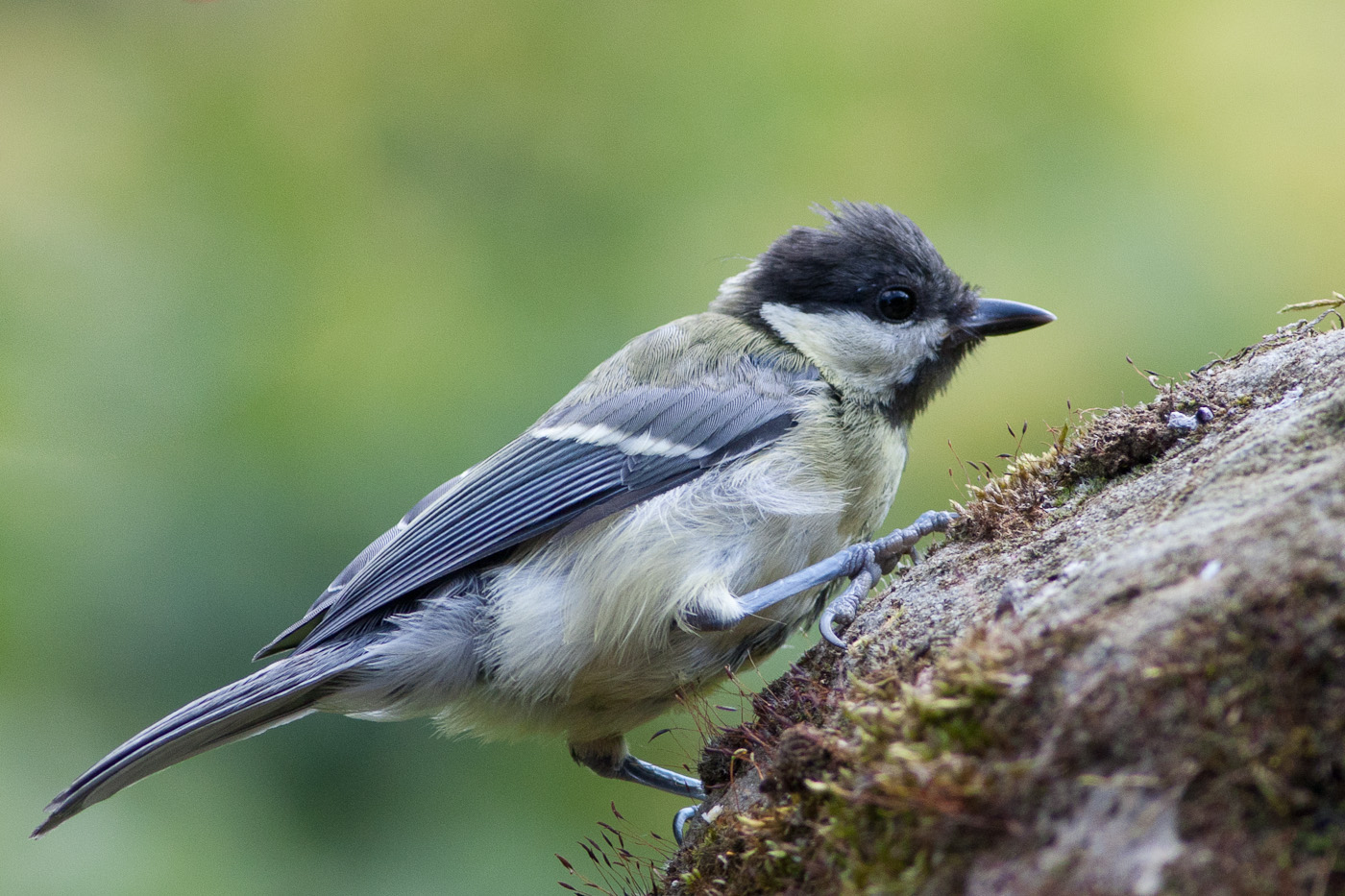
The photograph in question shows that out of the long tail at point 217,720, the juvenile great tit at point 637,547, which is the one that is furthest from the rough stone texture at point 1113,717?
the long tail at point 217,720

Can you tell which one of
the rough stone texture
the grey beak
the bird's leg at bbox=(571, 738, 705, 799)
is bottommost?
the bird's leg at bbox=(571, 738, 705, 799)

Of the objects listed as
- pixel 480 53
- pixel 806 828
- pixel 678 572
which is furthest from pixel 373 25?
pixel 806 828

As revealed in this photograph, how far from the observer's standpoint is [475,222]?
3148 mm

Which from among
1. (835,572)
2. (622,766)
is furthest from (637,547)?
(622,766)

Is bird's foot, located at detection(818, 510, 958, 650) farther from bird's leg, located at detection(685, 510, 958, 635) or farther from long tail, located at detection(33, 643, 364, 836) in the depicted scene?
long tail, located at detection(33, 643, 364, 836)

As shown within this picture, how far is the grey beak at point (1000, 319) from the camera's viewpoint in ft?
7.95

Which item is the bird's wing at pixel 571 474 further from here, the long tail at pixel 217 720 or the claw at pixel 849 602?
the claw at pixel 849 602

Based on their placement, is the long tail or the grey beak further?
the grey beak


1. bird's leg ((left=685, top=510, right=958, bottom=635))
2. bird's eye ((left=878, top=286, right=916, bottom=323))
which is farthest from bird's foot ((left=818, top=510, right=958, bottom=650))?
bird's eye ((left=878, top=286, right=916, bottom=323))

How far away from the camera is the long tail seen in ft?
5.84

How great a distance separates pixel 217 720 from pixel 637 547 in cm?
86

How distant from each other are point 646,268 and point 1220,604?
227 centimetres

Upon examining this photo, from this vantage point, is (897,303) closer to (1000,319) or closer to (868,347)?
(868,347)

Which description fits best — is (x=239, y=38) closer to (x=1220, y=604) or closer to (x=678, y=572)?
(x=678, y=572)
